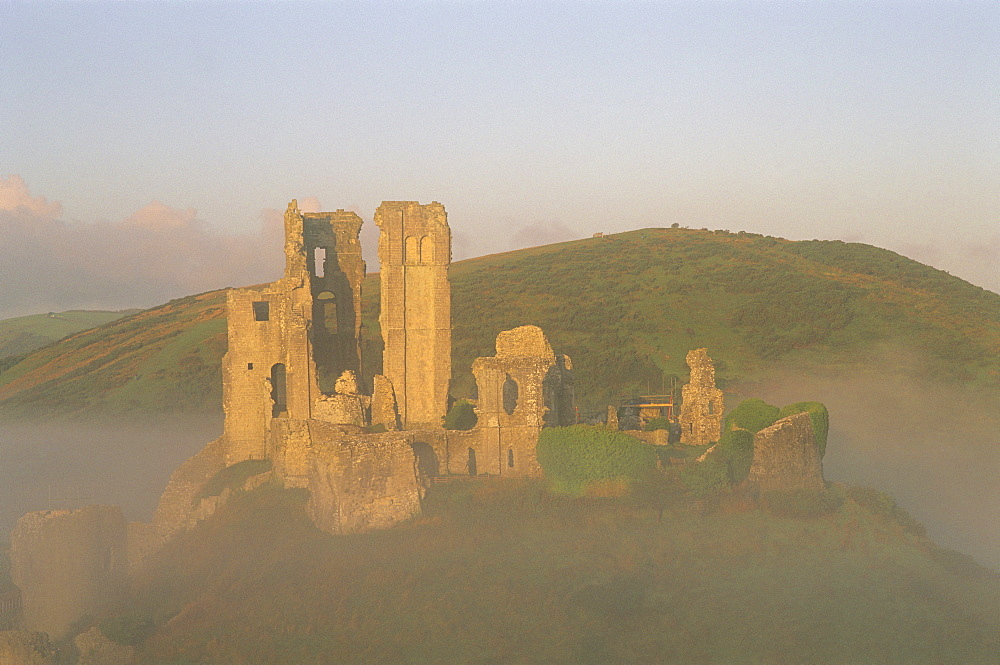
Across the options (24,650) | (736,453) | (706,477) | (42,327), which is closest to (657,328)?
(736,453)

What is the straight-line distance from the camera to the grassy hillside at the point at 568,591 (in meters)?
23.3

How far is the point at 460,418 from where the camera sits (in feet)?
119

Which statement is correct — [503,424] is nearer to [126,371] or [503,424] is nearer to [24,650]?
[24,650]

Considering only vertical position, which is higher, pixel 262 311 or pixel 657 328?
pixel 262 311

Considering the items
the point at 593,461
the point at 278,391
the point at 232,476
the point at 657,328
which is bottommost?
the point at 232,476

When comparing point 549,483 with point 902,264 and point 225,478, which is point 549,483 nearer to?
point 225,478

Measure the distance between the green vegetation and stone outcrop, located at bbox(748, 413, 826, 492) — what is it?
1689 cm

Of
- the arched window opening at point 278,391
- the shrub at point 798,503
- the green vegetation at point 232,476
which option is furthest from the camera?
the arched window opening at point 278,391

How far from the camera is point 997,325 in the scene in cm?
6906

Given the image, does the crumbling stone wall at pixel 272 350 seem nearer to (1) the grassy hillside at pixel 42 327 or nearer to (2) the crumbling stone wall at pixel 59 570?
(2) the crumbling stone wall at pixel 59 570

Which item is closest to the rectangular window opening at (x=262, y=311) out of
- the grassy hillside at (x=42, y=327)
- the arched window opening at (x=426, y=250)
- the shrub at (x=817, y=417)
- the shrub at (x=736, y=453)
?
the arched window opening at (x=426, y=250)

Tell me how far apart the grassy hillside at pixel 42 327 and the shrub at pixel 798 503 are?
258 feet

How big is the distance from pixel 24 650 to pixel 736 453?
70.6 feet

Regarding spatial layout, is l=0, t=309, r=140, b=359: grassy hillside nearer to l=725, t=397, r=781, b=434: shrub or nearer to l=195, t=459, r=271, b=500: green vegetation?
l=195, t=459, r=271, b=500: green vegetation
